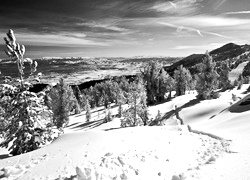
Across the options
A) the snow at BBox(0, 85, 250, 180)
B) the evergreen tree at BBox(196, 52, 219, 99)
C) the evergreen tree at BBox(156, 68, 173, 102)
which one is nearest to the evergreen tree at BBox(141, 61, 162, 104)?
the evergreen tree at BBox(156, 68, 173, 102)

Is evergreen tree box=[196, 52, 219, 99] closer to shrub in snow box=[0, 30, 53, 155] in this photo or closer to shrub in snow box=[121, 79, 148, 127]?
shrub in snow box=[121, 79, 148, 127]

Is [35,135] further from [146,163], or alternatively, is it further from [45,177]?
[146,163]

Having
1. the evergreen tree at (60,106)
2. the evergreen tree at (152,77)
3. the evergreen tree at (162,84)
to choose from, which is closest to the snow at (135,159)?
the evergreen tree at (60,106)

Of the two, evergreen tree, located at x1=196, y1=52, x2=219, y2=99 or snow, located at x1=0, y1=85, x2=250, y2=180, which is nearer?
snow, located at x1=0, y1=85, x2=250, y2=180

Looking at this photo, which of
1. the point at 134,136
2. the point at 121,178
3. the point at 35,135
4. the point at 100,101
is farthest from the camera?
the point at 100,101

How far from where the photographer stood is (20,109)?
1313 centimetres

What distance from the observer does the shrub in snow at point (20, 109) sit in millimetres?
12945

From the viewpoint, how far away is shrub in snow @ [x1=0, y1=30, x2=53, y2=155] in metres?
12.9

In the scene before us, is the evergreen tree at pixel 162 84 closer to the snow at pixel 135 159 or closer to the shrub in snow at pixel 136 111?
the shrub in snow at pixel 136 111

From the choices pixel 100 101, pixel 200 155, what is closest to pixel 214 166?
pixel 200 155

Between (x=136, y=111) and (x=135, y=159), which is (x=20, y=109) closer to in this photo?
(x=135, y=159)

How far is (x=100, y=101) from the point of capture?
334 ft

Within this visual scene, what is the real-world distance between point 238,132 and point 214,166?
6.65m

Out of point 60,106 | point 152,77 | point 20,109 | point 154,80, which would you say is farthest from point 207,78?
point 20,109
